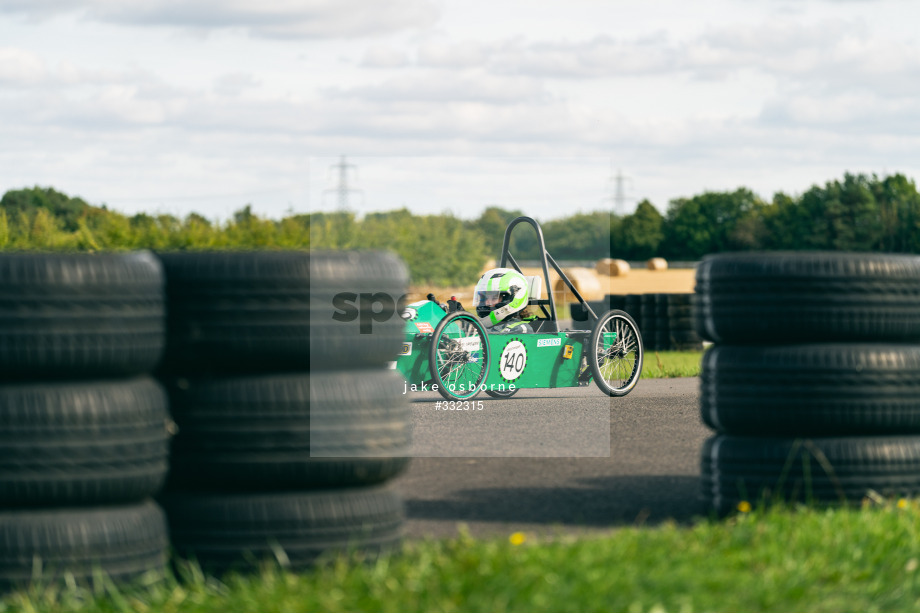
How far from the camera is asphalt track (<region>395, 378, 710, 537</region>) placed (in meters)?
6.73

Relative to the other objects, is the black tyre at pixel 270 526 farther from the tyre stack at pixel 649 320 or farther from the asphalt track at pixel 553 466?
the tyre stack at pixel 649 320

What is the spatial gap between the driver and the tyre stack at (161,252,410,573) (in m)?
8.40

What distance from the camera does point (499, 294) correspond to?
1364 cm

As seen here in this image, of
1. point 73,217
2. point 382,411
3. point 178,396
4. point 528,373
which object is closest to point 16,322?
point 178,396

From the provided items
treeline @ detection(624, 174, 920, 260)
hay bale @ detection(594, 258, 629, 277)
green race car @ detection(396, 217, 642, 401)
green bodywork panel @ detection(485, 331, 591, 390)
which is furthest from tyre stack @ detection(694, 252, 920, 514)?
treeline @ detection(624, 174, 920, 260)

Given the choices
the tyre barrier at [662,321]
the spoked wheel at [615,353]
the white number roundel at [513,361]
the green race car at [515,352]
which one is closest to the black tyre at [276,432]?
the green race car at [515,352]

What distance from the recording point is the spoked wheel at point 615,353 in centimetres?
1404

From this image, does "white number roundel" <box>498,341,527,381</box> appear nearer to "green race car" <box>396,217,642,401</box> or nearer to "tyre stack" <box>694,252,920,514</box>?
"green race car" <box>396,217,642,401</box>

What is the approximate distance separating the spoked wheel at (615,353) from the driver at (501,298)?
91 centimetres

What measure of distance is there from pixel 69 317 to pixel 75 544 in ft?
2.91

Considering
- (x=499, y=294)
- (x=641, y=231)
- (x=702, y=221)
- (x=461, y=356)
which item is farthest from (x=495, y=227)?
(x=702, y=221)

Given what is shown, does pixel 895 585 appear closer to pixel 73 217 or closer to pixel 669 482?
pixel 669 482

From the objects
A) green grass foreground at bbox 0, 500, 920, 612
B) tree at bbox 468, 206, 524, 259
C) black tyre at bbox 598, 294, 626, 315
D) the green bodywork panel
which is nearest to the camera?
green grass foreground at bbox 0, 500, 920, 612

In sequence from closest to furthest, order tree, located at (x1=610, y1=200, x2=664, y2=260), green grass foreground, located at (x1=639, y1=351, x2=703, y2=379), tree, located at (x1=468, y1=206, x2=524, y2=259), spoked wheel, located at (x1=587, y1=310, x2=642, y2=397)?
spoked wheel, located at (x1=587, y1=310, x2=642, y2=397), tree, located at (x1=468, y1=206, x2=524, y2=259), green grass foreground, located at (x1=639, y1=351, x2=703, y2=379), tree, located at (x1=610, y1=200, x2=664, y2=260)
